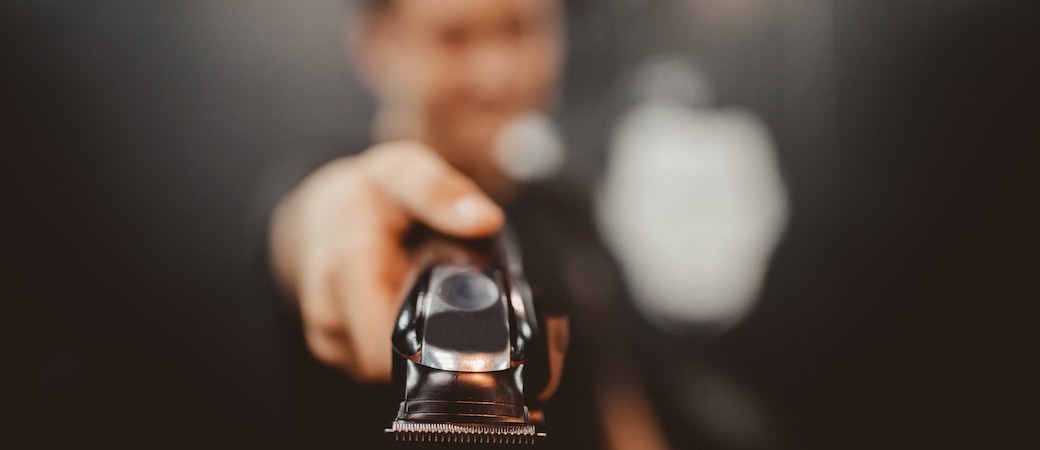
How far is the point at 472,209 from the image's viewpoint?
0.27 meters

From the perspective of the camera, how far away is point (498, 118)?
0.86 meters

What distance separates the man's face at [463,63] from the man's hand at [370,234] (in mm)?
410

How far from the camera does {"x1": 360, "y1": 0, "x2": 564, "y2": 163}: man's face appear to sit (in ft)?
2.57

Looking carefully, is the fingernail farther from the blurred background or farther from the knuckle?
the blurred background

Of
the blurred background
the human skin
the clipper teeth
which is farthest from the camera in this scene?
the blurred background

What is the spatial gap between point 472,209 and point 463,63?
583 mm

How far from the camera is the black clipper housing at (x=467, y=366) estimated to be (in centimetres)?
19

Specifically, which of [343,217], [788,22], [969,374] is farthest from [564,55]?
[969,374]

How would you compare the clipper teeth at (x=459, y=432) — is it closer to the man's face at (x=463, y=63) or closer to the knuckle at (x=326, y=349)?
the knuckle at (x=326, y=349)

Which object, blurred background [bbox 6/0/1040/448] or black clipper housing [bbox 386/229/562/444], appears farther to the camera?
blurred background [bbox 6/0/1040/448]

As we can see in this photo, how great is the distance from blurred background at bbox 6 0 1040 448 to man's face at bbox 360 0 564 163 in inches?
1.8

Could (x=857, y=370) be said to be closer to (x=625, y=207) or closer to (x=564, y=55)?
(x=625, y=207)

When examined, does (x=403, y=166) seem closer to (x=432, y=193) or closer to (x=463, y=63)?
(x=432, y=193)

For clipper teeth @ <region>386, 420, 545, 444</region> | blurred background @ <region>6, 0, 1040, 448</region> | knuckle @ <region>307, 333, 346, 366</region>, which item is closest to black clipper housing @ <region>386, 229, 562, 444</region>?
clipper teeth @ <region>386, 420, 545, 444</region>
